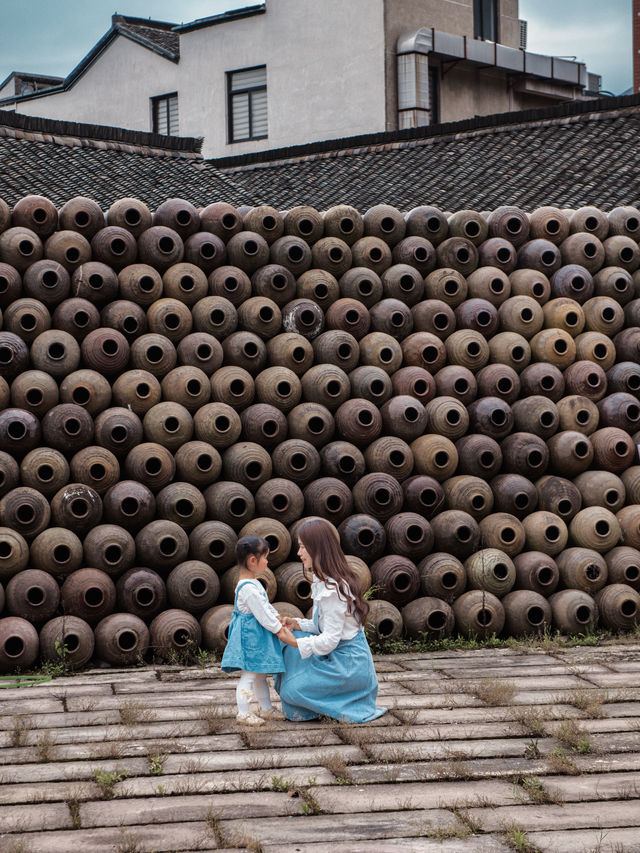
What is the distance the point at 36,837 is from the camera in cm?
451

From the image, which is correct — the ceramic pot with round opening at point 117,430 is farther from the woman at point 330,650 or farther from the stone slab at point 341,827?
the stone slab at point 341,827

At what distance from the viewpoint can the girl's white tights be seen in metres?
6.45

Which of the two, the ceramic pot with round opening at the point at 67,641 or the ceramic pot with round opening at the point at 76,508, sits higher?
the ceramic pot with round opening at the point at 76,508

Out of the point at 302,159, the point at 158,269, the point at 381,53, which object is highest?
the point at 381,53

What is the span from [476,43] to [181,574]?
2518 centimetres

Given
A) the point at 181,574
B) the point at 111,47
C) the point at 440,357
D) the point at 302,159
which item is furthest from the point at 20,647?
the point at 111,47

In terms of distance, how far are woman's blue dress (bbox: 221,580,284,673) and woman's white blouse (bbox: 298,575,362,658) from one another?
0.58ft

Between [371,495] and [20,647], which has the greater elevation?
[371,495]

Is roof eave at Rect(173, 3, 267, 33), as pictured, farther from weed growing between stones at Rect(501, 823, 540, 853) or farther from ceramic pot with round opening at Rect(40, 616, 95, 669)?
weed growing between stones at Rect(501, 823, 540, 853)

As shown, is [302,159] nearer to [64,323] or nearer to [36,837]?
[64,323]

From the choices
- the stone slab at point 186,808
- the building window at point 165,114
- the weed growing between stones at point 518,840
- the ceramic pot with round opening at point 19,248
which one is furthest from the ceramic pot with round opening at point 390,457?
the building window at point 165,114

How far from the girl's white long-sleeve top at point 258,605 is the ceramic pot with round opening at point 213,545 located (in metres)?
2.27

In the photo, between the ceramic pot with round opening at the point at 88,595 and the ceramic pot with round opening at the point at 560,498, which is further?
the ceramic pot with round opening at the point at 560,498

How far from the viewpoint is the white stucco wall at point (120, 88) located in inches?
1341
